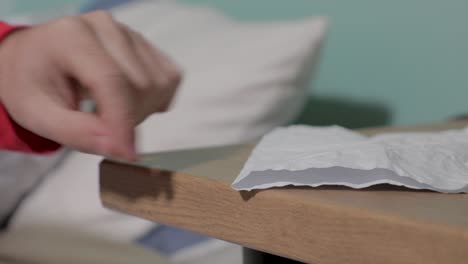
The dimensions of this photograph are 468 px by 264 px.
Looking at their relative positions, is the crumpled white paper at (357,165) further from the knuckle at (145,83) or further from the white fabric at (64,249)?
the white fabric at (64,249)

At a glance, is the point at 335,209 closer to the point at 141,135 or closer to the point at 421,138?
the point at 421,138

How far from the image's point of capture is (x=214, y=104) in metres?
0.74

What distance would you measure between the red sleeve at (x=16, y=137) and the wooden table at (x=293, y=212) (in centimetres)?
9

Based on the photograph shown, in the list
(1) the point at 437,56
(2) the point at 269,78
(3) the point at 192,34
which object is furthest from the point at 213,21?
(1) the point at 437,56

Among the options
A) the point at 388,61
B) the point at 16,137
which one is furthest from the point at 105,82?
the point at 388,61

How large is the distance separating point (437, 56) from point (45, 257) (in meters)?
0.49

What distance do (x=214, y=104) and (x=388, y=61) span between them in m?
0.24

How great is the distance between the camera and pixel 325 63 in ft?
2.97

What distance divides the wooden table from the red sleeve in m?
0.09

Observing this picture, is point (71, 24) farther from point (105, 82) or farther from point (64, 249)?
point (64, 249)

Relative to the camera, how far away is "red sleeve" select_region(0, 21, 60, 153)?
0.46 metres

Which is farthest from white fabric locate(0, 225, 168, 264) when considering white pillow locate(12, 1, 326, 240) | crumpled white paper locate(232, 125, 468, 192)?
crumpled white paper locate(232, 125, 468, 192)

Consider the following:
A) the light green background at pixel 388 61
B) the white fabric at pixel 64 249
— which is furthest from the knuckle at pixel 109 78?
the light green background at pixel 388 61

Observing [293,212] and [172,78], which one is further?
[172,78]
